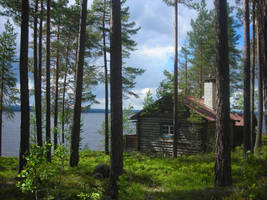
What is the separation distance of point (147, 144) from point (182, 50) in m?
19.7

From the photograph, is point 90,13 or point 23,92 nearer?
point 23,92

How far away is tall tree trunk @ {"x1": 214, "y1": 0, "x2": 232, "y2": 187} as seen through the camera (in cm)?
639

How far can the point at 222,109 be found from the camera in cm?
648

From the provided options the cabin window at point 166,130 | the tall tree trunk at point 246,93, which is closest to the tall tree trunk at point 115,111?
A: the tall tree trunk at point 246,93

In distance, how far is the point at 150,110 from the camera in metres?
17.8

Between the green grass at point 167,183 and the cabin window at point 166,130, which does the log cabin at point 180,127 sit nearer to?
the cabin window at point 166,130

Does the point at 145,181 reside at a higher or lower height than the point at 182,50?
lower

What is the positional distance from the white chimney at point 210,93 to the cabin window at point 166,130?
15.4 ft

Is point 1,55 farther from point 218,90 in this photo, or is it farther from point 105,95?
point 218,90

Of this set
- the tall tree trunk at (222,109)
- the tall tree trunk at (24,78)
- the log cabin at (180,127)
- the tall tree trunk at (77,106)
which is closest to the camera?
the tall tree trunk at (222,109)

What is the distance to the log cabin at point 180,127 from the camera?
1608 centimetres

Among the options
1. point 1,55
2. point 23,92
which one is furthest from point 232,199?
point 1,55

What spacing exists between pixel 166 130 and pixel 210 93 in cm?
554

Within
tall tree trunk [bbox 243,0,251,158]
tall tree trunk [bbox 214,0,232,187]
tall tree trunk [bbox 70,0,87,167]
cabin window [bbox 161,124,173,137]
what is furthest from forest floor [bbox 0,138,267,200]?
cabin window [bbox 161,124,173,137]
